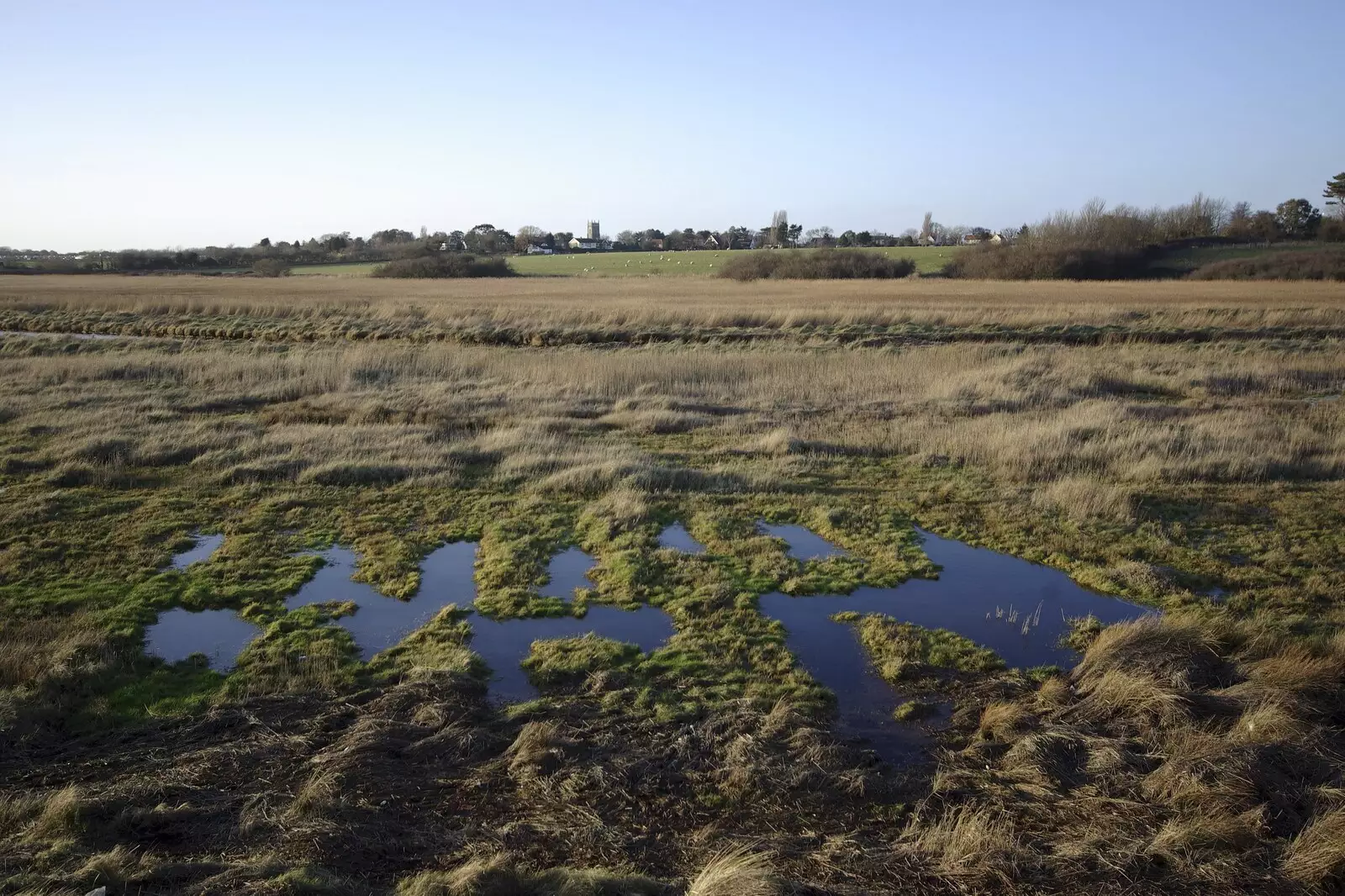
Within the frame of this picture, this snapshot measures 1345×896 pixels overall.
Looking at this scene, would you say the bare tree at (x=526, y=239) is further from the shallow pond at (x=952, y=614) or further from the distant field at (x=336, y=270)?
the shallow pond at (x=952, y=614)

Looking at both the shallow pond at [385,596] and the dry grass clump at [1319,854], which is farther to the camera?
the shallow pond at [385,596]

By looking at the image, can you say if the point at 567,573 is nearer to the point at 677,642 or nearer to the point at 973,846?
the point at 677,642

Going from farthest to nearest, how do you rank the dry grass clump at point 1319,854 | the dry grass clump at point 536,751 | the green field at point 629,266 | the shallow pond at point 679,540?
the green field at point 629,266, the shallow pond at point 679,540, the dry grass clump at point 536,751, the dry grass clump at point 1319,854

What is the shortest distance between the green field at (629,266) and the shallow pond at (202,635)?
Result: 7501cm

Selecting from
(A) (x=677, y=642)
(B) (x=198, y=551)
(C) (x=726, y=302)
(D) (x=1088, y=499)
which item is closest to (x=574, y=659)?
(A) (x=677, y=642)

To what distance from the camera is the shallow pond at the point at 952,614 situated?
8422 millimetres

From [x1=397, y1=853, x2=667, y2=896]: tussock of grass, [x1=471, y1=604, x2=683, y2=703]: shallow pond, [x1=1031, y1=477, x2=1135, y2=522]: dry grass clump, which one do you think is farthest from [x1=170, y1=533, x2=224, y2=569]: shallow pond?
[x1=1031, y1=477, x2=1135, y2=522]: dry grass clump

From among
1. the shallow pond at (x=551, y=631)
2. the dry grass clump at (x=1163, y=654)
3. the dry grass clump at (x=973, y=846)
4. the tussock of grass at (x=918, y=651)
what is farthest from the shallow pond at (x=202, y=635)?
the dry grass clump at (x=1163, y=654)

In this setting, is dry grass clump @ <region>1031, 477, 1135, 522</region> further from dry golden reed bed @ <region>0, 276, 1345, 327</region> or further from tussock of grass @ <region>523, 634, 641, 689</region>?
dry golden reed bed @ <region>0, 276, 1345, 327</region>

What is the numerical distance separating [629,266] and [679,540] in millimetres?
94227

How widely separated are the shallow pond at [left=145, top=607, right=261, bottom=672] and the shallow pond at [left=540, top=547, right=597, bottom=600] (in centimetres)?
336

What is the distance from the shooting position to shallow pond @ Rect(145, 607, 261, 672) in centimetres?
890

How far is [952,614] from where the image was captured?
33.1 ft

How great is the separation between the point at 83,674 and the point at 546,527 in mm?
6159
